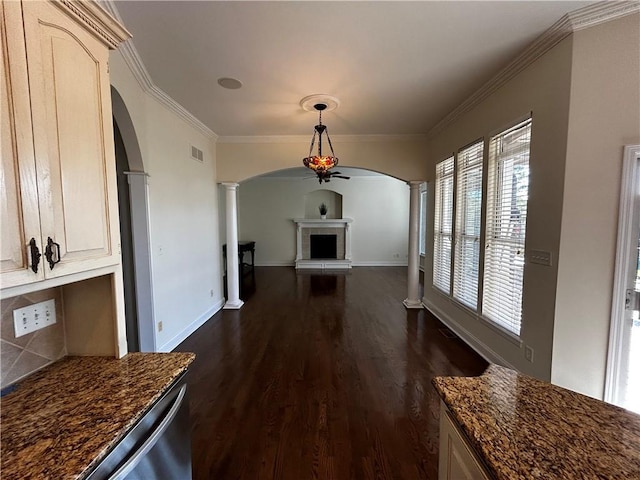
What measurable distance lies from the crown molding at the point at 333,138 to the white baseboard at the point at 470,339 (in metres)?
2.78

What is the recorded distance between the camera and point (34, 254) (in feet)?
2.69

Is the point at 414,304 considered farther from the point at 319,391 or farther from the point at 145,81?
the point at 145,81

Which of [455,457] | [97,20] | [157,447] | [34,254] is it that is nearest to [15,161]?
[34,254]

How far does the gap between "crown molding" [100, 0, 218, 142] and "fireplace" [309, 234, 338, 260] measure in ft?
17.2

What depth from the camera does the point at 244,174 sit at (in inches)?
177

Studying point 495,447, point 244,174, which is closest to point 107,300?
point 495,447

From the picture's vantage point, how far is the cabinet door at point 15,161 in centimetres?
76

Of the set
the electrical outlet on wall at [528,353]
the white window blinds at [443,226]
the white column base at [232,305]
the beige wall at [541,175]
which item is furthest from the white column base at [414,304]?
the white column base at [232,305]

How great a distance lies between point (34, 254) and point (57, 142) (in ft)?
1.25

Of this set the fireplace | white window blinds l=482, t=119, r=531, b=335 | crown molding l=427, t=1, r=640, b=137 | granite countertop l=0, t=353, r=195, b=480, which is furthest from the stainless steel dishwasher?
the fireplace

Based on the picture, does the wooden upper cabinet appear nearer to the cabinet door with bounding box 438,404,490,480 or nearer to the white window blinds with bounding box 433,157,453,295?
the cabinet door with bounding box 438,404,490,480

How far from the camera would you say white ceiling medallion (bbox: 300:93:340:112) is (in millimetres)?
2972

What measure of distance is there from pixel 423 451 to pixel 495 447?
1.31 metres

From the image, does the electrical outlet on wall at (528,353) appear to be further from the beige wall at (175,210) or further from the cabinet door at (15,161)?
the beige wall at (175,210)
